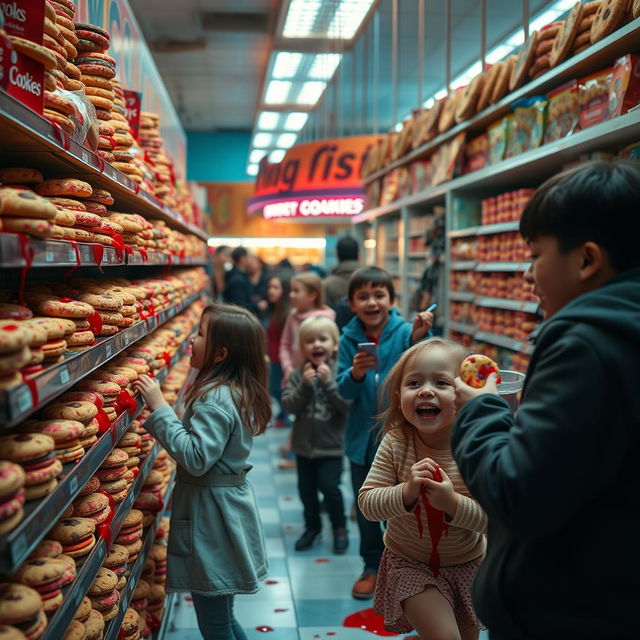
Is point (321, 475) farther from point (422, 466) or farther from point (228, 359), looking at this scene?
point (422, 466)

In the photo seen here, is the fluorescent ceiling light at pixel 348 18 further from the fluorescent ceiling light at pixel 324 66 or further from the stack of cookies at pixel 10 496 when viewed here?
the stack of cookies at pixel 10 496

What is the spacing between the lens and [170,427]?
8.52 feet

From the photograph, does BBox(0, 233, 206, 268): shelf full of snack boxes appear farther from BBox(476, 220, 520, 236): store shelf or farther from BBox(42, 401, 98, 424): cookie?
BBox(476, 220, 520, 236): store shelf

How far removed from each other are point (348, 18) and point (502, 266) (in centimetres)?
526

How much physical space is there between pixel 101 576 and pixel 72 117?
4.63 ft

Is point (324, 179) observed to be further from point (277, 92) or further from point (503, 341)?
point (503, 341)

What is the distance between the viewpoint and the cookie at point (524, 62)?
4.29 meters

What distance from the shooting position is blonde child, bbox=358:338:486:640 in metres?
2.22

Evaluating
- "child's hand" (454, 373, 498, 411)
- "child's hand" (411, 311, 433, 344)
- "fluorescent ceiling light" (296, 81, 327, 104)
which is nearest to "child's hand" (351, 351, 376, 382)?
"child's hand" (411, 311, 433, 344)

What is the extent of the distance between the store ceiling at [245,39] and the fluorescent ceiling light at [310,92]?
2.56ft

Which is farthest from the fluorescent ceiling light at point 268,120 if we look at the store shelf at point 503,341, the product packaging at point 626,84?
the product packaging at point 626,84

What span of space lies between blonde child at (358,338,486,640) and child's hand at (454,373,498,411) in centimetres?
57

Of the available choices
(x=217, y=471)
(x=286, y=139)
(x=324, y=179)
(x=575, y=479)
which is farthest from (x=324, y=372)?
(x=286, y=139)

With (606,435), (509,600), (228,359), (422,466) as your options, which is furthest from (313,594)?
(606,435)
